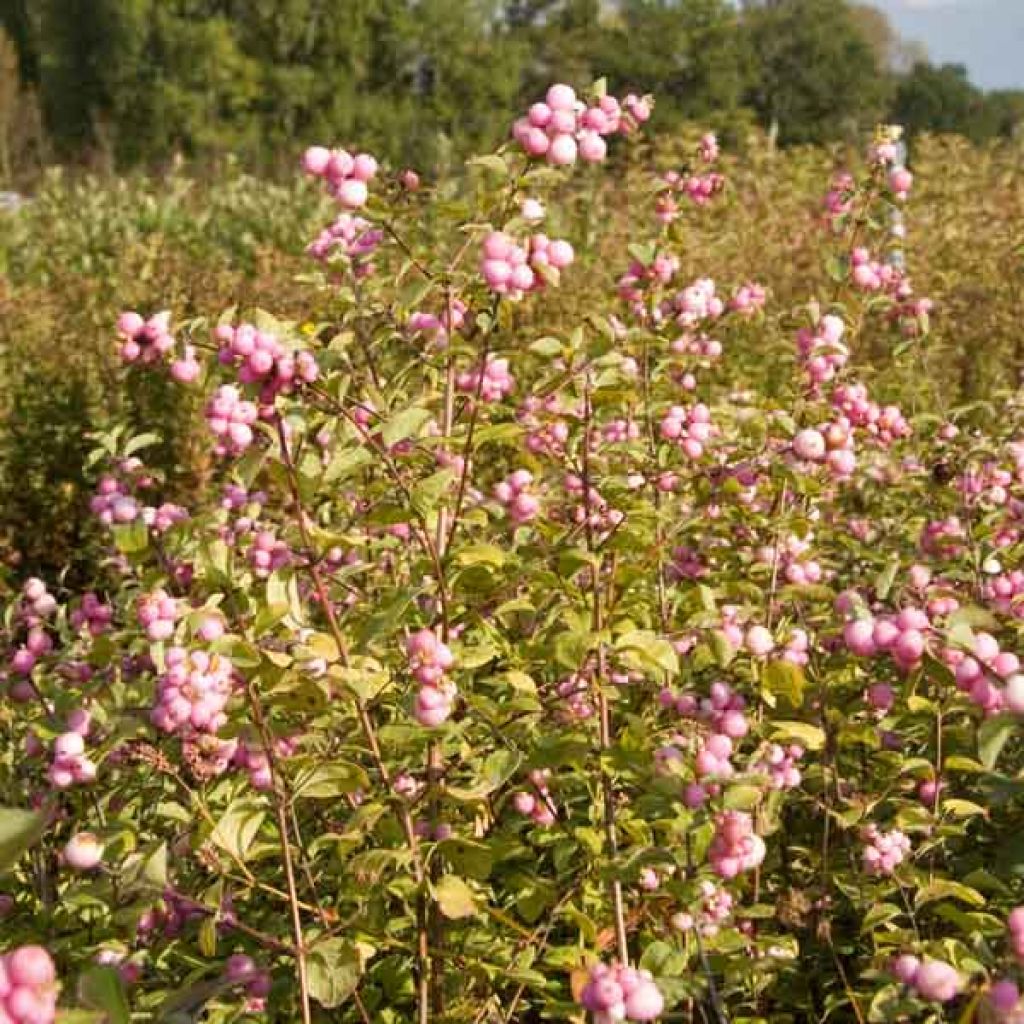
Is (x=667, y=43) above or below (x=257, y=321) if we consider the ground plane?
below

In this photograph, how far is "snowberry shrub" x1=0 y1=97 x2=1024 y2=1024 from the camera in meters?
1.66

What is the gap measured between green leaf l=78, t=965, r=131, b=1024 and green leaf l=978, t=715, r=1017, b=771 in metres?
0.91

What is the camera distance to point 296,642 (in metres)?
1.82

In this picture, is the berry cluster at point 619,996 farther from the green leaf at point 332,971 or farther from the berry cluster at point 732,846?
the green leaf at point 332,971

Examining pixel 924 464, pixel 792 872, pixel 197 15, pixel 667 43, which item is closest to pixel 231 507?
pixel 792 872

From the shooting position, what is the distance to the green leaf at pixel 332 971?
1680 mm

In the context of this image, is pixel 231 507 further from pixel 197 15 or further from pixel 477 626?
pixel 197 15

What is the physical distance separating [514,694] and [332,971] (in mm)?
651

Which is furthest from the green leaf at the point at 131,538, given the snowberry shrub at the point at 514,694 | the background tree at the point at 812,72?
the background tree at the point at 812,72

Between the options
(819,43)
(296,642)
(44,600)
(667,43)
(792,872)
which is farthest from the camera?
(819,43)

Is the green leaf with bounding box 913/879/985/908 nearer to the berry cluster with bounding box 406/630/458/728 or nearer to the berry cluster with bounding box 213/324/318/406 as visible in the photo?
the berry cluster with bounding box 406/630/458/728

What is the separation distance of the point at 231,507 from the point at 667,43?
173 feet

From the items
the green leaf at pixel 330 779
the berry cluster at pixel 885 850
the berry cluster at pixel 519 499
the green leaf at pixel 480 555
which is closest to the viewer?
the green leaf at pixel 330 779

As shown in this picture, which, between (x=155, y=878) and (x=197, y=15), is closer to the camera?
(x=155, y=878)
